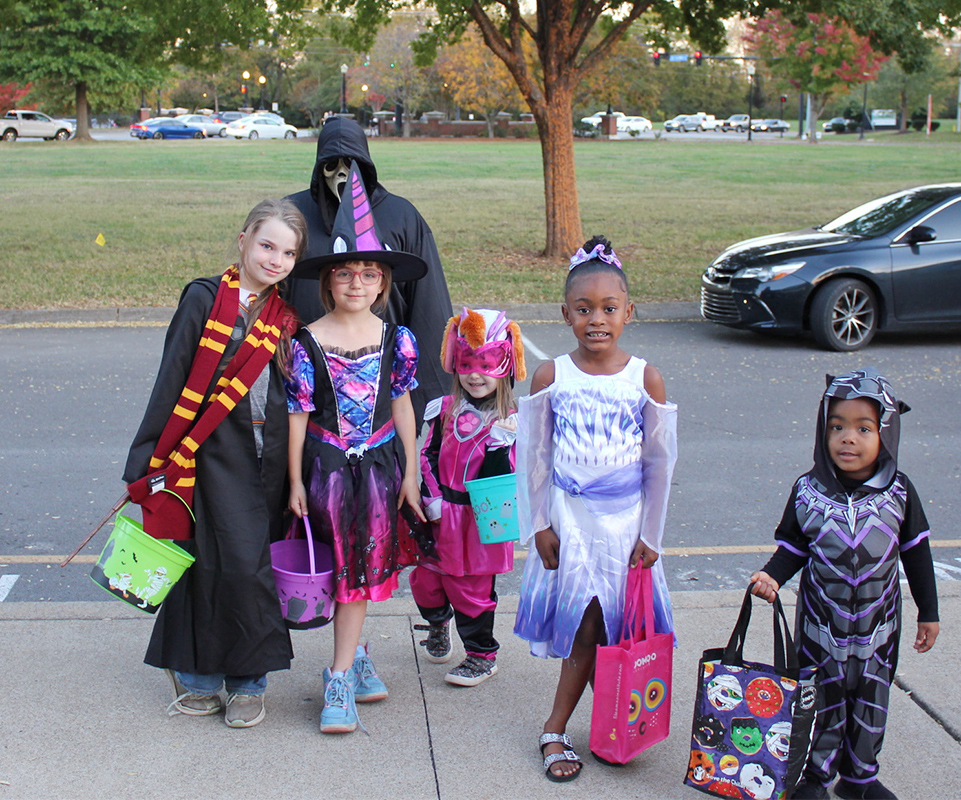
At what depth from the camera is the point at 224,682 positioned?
3.37m

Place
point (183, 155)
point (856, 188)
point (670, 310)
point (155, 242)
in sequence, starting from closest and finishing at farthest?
point (670, 310), point (155, 242), point (856, 188), point (183, 155)

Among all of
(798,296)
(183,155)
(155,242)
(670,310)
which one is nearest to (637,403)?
(798,296)

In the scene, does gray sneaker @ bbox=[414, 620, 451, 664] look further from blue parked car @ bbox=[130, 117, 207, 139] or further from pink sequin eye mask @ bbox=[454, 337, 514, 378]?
blue parked car @ bbox=[130, 117, 207, 139]

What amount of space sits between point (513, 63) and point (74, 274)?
19.3 feet

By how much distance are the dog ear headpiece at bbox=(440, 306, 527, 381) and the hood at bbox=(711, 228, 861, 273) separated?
7184 mm

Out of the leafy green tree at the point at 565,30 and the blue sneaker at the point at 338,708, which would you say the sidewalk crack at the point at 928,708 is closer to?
the blue sneaker at the point at 338,708

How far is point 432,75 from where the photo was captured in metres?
65.7

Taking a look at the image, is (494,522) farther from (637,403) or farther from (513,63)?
(513,63)

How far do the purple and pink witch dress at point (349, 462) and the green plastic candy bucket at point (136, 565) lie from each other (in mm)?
451

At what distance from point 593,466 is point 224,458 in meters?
1.07

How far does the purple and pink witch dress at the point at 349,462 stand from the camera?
3219 mm

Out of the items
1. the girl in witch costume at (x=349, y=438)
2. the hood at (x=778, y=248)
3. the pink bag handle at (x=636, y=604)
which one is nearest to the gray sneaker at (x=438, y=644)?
the girl in witch costume at (x=349, y=438)

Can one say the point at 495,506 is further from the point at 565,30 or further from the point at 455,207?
the point at 455,207

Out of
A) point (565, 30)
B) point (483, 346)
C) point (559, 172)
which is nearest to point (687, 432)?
point (483, 346)
